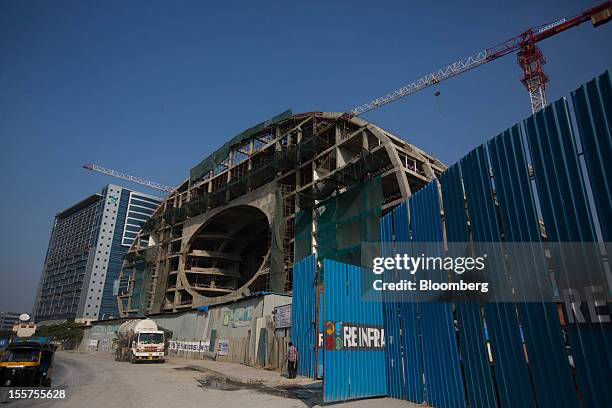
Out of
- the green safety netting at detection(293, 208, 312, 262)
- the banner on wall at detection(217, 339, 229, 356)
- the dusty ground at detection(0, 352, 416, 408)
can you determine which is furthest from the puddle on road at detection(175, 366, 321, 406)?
the green safety netting at detection(293, 208, 312, 262)

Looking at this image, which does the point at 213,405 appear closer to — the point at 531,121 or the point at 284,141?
the point at 531,121

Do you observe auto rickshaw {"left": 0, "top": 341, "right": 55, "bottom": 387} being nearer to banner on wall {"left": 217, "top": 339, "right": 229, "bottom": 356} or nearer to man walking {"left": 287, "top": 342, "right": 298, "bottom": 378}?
man walking {"left": 287, "top": 342, "right": 298, "bottom": 378}

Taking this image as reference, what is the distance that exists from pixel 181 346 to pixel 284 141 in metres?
29.8

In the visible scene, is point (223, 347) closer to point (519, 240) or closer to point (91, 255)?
point (519, 240)

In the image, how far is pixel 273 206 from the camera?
5025 centimetres

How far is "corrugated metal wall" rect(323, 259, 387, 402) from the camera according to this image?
37.7ft

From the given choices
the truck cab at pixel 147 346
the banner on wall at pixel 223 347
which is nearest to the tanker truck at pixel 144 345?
the truck cab at pixel 147 346

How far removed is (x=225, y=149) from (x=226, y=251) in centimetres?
2233

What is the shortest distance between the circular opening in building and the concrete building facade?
99.1 meters

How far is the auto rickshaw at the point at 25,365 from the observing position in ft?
42.4

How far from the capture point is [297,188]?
1898 inches

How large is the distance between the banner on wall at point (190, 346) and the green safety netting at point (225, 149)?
100 feet
